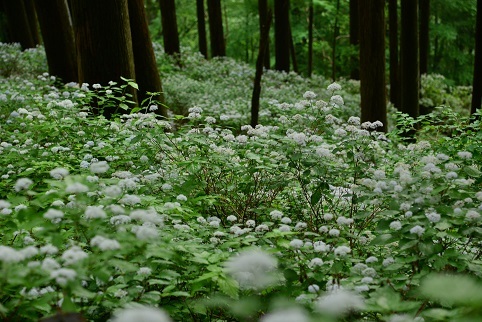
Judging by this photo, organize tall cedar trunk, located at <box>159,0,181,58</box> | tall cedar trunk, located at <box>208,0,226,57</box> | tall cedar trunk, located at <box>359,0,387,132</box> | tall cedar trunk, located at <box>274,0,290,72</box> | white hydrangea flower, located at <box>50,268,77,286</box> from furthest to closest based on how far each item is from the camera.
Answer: tall cedar trunk, located at <box>208,0,226,57</box> → tall cedar trunk, located at <box>159,0,181,58</box> → tall cedar trunk, located at <box>274,0,290,72</box> → tall cedar trunk, located at <box>359,0,387,132</box> → white hydrangea flower, located at <box>50,268,77,286</box>

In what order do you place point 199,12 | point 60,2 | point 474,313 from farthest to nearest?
point 199,12
point 60,2
point 474,313

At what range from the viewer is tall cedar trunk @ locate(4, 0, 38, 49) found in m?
18.7

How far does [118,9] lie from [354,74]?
16456 mm

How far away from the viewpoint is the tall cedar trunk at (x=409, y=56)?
42.8 feet

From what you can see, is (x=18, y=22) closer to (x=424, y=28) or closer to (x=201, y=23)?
(x=201, y=23)

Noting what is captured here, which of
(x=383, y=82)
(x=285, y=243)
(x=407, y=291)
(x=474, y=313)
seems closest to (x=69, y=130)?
(x=285, y=243)

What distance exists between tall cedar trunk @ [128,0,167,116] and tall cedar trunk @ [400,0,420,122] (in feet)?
24.4

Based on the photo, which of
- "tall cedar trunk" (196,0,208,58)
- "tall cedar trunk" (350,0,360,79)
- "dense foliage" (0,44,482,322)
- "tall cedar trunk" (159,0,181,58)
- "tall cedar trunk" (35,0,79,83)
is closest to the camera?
"dense foliage" (0,44,482,322)

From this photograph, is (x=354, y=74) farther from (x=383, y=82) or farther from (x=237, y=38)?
(x=383, y=82)

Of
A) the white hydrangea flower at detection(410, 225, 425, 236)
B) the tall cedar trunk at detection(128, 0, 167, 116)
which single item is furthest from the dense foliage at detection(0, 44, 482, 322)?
the tall cedar trunk at detection(128, 0, 167, 116)

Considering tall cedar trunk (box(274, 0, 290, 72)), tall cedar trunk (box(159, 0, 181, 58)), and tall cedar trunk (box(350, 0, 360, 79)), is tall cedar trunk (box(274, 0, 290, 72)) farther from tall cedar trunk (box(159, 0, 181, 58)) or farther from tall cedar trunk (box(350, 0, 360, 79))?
tall cedar trunk (box(159, 0, 181, 58))

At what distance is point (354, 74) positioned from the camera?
2195cm

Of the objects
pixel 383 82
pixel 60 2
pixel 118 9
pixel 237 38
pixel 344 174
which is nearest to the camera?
pixel 344 174

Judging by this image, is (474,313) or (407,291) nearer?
(474,313)
